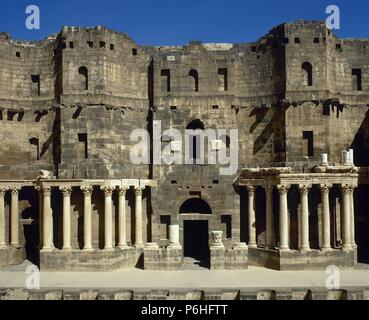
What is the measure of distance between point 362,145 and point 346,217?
6411 mm

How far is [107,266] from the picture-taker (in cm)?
2584

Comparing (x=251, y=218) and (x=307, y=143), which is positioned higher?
(x=307, y=143)

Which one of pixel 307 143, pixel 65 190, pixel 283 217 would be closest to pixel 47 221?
pixel 65 190

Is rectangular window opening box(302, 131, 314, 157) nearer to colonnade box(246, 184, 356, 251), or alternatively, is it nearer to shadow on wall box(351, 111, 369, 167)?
shadow on wall box(351, 111, 369, 167)

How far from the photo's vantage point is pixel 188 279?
23141mm

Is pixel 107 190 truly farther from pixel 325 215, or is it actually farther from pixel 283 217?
pixel 325 215

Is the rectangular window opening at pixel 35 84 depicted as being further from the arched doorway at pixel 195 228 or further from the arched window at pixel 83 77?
the arched doorway at pixel 195 228

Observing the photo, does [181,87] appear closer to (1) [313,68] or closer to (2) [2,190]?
(1) [313,68]

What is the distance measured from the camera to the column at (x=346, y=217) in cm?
2602

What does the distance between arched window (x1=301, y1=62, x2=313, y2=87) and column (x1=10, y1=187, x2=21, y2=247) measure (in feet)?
62.0

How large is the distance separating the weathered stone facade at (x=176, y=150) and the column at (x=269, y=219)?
82 millimetres

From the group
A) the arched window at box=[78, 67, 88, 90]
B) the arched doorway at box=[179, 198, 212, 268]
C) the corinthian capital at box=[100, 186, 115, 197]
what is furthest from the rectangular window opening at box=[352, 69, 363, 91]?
the arched window at box=[78, 67, 88, 90]

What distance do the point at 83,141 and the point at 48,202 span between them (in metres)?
4.90

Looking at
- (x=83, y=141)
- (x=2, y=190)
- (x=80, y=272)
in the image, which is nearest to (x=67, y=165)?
(x=83, y=141)
